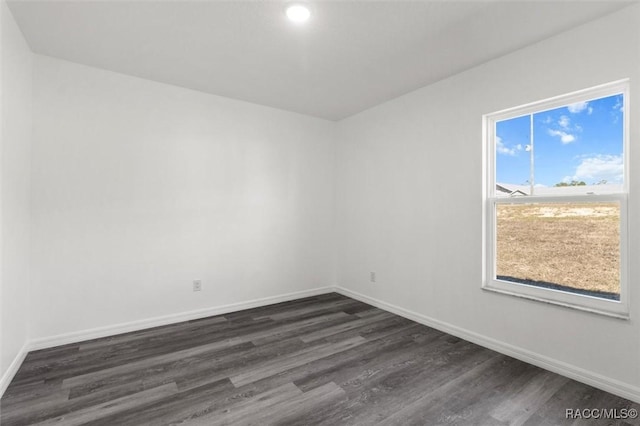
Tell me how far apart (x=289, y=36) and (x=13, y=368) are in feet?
10.6

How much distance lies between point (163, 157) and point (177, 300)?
1.56 m

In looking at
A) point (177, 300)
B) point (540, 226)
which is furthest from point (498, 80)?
point (177, 300)

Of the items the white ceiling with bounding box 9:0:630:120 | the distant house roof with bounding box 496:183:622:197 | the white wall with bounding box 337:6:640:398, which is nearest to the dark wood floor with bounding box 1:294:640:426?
the white wall with bounding box 337:6:640:398

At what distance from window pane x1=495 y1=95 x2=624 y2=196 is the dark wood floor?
1.45m

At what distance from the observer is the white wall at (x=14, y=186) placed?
6.82 feet

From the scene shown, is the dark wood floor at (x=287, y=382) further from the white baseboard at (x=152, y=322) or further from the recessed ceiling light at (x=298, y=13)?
the recessed ceiling light at (x=298, y=13)

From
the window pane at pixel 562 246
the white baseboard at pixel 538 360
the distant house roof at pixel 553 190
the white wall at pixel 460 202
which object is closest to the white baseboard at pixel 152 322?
the white wall at pixel 460 202

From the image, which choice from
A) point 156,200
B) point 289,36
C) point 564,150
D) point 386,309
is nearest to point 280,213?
point 156,200

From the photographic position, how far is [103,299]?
3000 mm

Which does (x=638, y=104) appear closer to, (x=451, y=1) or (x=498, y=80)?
(x=498, y=80)

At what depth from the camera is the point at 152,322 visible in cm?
324

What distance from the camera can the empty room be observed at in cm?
206

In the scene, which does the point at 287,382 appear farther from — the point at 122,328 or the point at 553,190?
the point at 553,190

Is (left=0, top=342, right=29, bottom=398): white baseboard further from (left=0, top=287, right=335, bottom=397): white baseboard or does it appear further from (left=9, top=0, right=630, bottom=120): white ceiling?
(left=9, top=0, right=630, bottom=120): white ceiling
